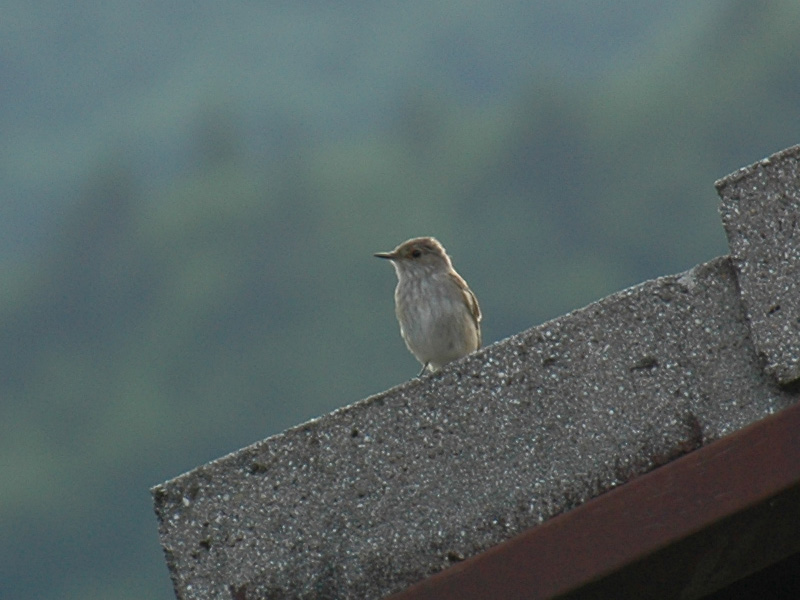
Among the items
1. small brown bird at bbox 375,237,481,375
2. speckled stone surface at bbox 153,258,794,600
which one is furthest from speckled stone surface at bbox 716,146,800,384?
small brown bird at bbox 375,237,481,375

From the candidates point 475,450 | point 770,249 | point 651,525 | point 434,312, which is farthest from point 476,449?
point 434,312

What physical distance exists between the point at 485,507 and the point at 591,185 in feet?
204

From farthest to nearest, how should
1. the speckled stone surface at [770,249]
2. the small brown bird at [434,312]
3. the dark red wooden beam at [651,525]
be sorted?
1. the small brown bird at [434,312]
2. the speckled stone surface at [770,249]
3. the dark red wooden beam at [651,525]

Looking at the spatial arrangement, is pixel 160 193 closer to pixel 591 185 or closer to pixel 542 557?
pixel 591 185

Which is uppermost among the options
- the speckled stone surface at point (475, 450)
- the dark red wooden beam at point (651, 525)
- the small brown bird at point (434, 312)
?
the small brown bird at point (434, 312)

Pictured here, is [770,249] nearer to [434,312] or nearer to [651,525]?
[651,525]

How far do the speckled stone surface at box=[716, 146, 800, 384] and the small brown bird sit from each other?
16.0 feet

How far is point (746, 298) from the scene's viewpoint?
13.2ft

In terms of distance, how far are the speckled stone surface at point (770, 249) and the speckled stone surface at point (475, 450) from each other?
0.06 metres

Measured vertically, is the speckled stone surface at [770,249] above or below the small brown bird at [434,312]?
below

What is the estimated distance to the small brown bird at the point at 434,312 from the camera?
8961 mm

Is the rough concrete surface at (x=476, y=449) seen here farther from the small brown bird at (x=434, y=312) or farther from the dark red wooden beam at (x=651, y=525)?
the small brown bird at (x=434, y=312)

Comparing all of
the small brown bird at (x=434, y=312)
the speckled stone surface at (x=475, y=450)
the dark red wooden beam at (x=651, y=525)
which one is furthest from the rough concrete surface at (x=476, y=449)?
the small brown bird at (x=434, y=312)

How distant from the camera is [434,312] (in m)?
9.02
